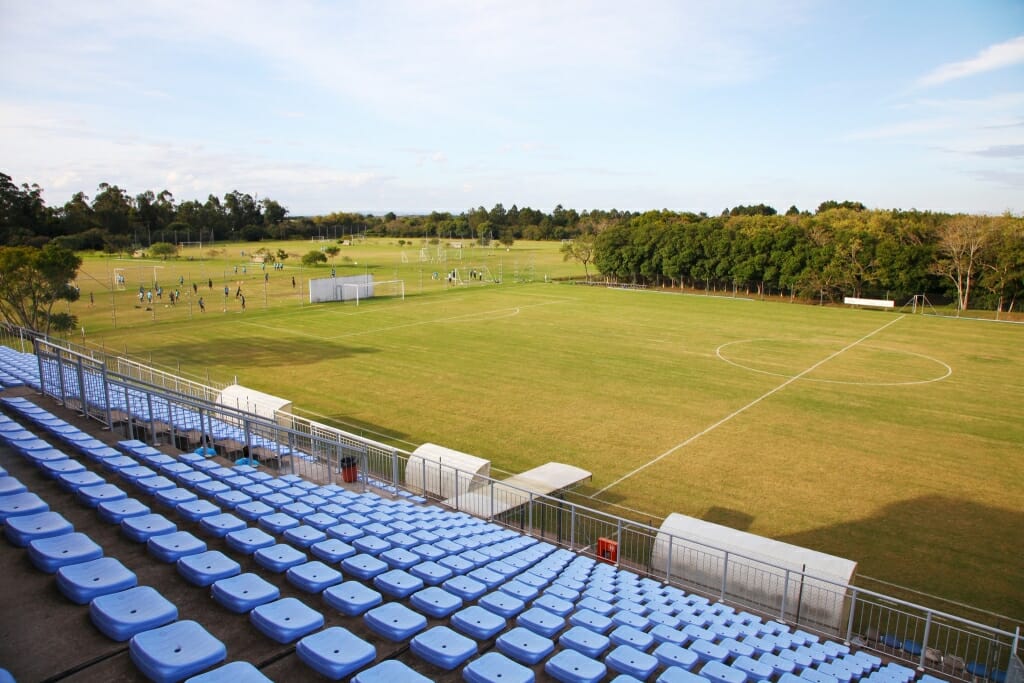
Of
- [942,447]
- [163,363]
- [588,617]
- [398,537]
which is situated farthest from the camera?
[163,363]

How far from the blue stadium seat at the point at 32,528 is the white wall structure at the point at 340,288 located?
50.2 metres

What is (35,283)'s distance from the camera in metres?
35.1

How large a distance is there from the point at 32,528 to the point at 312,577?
3.84 metres

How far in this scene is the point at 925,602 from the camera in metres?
13.9

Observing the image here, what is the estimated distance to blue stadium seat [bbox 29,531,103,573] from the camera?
7.66m

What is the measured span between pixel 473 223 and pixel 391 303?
5203 inches

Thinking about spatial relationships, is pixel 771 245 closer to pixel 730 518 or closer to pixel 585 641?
pixel 730 518

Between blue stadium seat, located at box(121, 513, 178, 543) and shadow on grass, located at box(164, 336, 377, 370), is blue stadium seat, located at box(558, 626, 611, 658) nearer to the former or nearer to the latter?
blue stadium seat, located at box(121, 513, 178, 543)

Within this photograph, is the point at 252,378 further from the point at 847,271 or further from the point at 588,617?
the point at 847,271

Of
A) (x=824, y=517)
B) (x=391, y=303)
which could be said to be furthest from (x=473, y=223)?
(x=824, y=517)

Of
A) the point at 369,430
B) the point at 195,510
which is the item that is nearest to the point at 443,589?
the point at 195,510

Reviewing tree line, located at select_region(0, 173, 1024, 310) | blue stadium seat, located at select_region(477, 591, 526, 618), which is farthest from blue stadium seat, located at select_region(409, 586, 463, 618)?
tree line, located at select_region(0, 173, 1024, 310)

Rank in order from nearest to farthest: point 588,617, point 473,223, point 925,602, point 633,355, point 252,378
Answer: point 588,617 < point 925,602 < point 252,378 < point 633,355 < point 473,223

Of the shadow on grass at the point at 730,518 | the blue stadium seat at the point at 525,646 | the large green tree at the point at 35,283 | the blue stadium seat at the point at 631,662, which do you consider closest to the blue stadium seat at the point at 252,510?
the blue stadium seat at the point at 525,646
